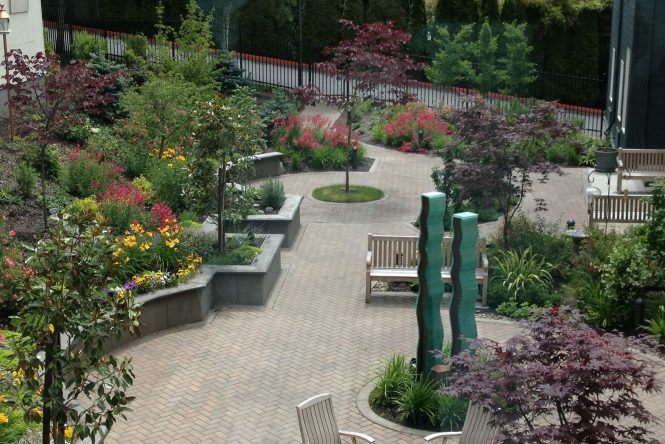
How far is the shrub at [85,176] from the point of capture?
17469 mm

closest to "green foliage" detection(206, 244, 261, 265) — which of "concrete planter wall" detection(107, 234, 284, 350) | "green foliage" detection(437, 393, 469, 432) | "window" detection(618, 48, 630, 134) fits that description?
"concrete planter wall" detection(107, 234, 284, 350)

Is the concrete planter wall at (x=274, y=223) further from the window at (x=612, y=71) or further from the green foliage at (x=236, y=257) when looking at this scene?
the window at (x=612, y=71)

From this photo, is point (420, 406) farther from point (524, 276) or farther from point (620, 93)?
point (620, 93)

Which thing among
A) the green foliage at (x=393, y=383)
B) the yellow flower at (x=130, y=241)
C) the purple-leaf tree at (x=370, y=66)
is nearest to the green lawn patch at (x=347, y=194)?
the purple-leaf tree at (x=370, y=66)

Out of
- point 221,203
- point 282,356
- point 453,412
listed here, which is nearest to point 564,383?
point 453,412

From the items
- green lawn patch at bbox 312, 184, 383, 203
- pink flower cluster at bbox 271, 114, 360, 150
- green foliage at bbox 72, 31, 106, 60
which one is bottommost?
green lawn patch at bbox 312, 184, 383, 203

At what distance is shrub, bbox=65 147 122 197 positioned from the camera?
57.3ft

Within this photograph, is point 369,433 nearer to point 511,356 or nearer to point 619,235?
point 511,356

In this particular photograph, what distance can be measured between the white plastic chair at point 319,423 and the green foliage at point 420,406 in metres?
1.28

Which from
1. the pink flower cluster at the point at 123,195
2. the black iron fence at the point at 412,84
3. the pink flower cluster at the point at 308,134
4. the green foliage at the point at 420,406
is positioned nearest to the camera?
the green foliage at the point at 420,406

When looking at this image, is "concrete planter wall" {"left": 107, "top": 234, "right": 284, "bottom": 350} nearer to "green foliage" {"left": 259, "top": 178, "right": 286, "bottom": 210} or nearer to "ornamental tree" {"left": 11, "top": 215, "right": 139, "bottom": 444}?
"green foliage" {"left": 259, "top": 178, "right": 286, "bottom": 210}

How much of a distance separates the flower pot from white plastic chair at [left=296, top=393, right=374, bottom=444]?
47.0ft

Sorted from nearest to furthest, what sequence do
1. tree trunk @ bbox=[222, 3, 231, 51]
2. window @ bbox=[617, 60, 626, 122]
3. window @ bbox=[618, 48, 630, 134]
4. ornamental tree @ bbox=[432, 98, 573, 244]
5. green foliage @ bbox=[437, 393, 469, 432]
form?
green foliage @ bbox=[437, 393, 469, 432]
ornamental tree @ bbox=[432, 98, 573, 244]
window @ bbox=[618, 48, 630, 134]
window @ bbox=[617, 60, 626, 122]
tree trunk @ bbox=[222, 3, 231, 51]

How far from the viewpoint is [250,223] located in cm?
1786
